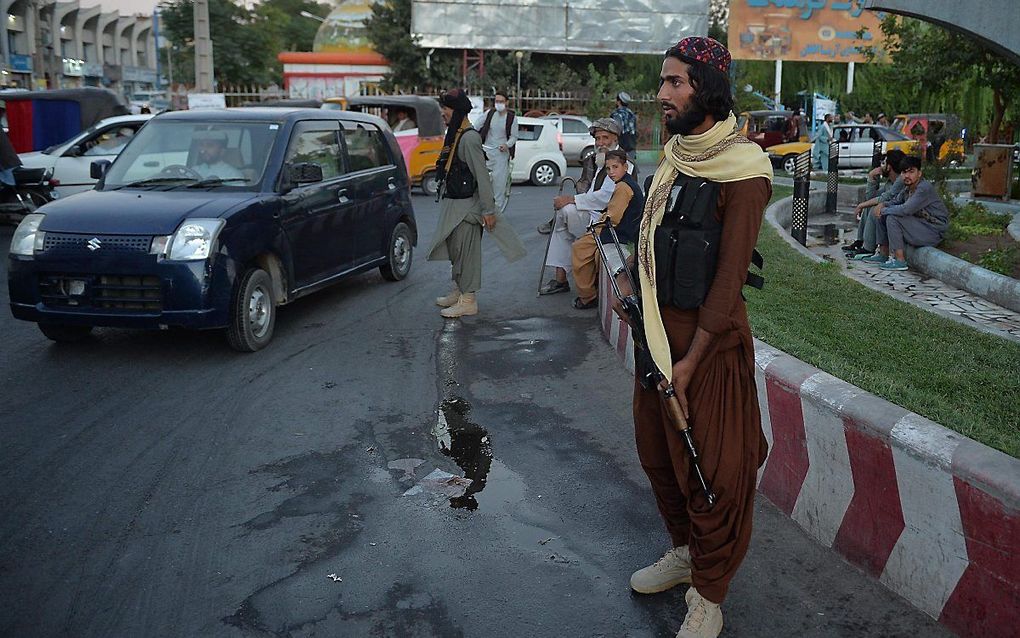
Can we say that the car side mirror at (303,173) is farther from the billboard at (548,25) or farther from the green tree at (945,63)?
the billboard at (548,25)

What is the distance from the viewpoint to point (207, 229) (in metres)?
6.83

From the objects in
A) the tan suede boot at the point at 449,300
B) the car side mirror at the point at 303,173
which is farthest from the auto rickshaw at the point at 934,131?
the car side mirror at the point at 303,173

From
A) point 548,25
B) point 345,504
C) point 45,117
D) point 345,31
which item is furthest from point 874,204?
point 345,31

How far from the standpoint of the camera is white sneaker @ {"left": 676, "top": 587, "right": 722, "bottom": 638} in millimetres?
3260

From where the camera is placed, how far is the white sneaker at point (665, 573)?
11.9 feet

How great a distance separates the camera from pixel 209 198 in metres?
7.29

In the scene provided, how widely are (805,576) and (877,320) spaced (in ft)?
12.3

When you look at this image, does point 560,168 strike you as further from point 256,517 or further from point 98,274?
point 256,517

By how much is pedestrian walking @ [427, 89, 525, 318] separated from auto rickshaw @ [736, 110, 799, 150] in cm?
2419

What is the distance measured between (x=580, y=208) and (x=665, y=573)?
17.9ft

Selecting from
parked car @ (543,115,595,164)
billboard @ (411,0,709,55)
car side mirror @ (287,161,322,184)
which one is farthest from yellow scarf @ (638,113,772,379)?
billboard @ (411,0,709,55)

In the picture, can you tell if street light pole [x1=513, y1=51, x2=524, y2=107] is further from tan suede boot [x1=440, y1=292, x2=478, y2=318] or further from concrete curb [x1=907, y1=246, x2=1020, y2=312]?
tan suede boot [x1=440, y1=292, x2=478, y2=318]

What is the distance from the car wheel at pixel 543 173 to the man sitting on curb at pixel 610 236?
1385cm

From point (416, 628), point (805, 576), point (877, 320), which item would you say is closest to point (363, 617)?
point (416, 628)
